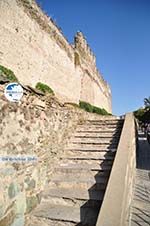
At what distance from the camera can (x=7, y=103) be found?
2.54 m

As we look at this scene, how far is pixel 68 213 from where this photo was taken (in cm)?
290

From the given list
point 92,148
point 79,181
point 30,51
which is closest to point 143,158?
point 92,148

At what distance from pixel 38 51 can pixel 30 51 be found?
0.62 m

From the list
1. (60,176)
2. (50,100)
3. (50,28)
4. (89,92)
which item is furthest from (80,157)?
(89,92)

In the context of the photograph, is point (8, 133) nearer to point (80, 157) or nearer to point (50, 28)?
point (80, 157)

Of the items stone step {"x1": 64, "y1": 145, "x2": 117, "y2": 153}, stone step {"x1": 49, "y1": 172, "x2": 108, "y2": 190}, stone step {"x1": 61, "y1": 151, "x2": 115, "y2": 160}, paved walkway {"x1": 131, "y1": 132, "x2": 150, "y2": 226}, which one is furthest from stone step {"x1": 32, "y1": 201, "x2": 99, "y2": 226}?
stone step {"x1": 64, "y1": 145, "x2": 117, "y2": 153}

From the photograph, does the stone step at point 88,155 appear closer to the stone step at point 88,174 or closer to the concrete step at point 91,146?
the concrete step at point 91,146

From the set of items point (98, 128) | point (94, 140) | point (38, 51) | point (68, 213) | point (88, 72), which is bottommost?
point (68, 213)

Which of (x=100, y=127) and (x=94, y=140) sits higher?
(x=100, y=127)

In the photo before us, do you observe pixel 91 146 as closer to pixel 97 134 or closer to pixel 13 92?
pixel 97 134

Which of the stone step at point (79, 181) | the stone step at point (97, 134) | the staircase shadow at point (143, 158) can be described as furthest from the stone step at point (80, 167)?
the staircase shadow at point (143, 158)

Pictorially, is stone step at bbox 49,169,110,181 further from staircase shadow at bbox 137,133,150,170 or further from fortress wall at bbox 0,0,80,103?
fortress wall at bbox 0,0,80,103

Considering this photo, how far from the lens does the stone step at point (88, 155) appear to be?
4027mm

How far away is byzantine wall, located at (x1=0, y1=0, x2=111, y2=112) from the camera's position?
7.87 metres
